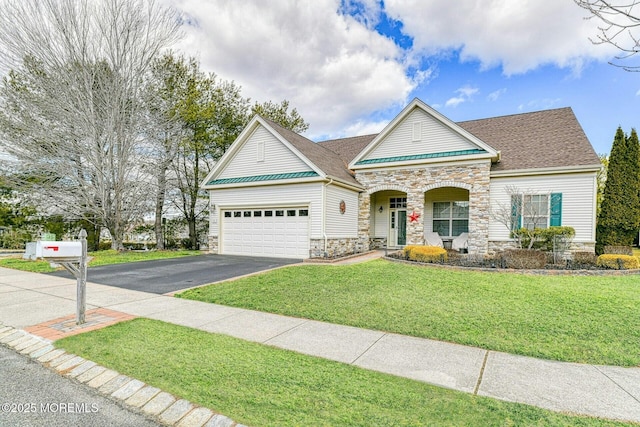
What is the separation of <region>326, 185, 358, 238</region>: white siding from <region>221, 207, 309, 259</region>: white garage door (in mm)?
1022

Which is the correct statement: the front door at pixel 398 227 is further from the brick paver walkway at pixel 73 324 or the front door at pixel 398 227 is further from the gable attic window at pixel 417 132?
the brick paver walkway at pixel 73 324

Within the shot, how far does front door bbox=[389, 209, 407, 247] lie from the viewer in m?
16.3

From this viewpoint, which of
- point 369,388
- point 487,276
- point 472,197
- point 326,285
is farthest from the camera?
point 472,197

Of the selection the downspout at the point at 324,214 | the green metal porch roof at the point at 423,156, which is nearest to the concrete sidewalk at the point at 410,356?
the downspout at the point at 324,214

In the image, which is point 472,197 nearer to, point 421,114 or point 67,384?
point 421,114

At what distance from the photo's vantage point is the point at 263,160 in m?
15.0

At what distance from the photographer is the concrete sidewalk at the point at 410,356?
311cm

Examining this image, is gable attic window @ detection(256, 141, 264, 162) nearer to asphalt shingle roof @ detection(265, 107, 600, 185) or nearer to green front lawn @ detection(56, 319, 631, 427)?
asphalt shingle roof @ detection(265, 107, 600, 185)

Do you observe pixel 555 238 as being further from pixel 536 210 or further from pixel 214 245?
pixel 214 245

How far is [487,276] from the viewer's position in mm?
8539

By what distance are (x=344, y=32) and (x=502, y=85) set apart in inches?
337

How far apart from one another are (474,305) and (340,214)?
858cm

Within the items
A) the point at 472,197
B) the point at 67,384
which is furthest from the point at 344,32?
Answer: the point at 67,384

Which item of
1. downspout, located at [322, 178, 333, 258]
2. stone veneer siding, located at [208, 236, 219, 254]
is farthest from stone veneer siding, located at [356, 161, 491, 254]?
stone veneer siding, located at [208, 236, 219, 254]
